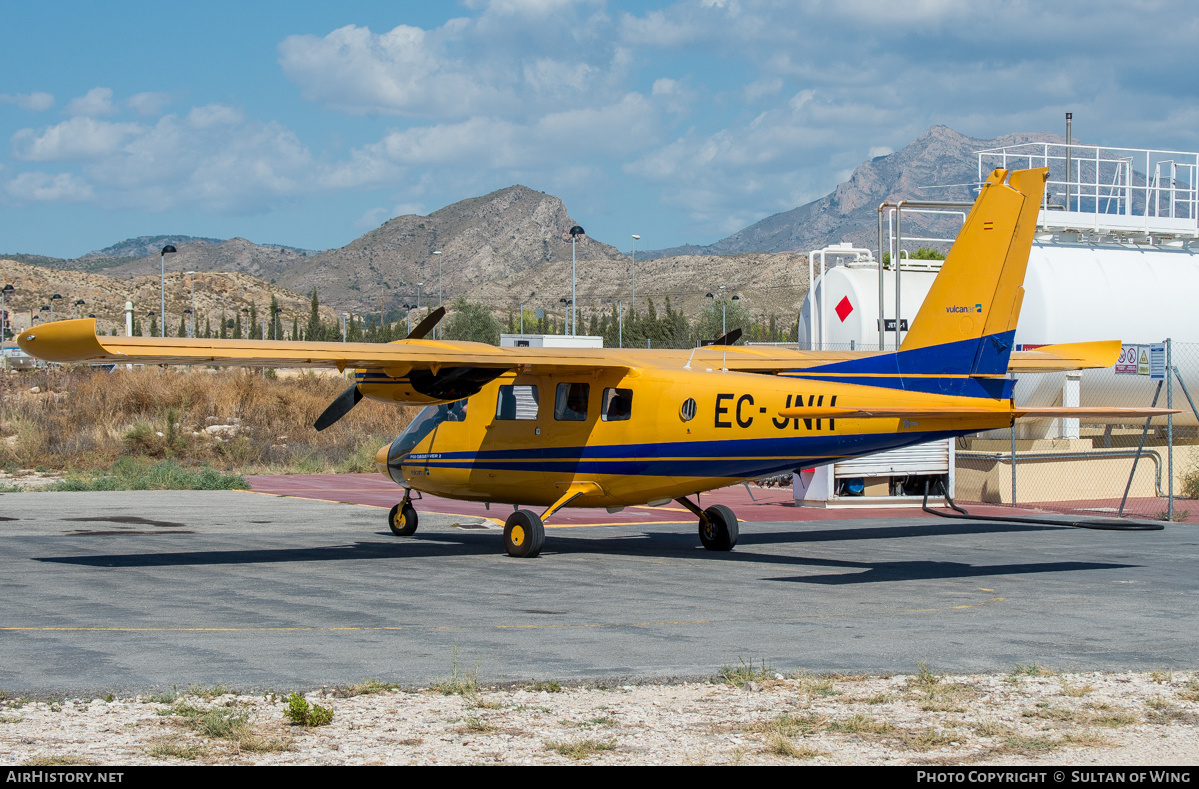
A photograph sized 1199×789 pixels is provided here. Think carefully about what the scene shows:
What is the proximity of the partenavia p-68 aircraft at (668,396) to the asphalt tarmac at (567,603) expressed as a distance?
1248 mm

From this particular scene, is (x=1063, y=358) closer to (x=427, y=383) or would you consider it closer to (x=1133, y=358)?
(x=1133, y=358)

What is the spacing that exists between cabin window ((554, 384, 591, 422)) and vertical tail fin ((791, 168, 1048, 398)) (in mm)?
4616

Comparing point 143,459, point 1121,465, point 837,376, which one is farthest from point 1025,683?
point 143,459

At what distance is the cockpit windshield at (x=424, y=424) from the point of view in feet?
Result: 63.9

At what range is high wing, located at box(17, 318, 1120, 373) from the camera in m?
13.7

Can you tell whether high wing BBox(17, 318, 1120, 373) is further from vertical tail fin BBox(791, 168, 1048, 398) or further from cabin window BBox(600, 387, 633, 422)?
vertical tail fin BBox(791, 168, 1048, 398)

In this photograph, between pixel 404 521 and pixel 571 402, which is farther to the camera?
pixel 404 521

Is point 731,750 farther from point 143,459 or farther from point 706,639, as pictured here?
point 143,459

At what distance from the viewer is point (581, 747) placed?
277 inches

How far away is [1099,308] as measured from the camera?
2591cm

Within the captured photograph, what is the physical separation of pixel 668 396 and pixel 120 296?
14764cm

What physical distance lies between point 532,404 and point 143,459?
21.7 meters

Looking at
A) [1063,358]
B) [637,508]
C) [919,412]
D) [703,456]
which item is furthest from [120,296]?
[919,412]

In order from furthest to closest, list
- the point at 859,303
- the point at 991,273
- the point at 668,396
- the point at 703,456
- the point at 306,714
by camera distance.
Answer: the point at 859,303 → the point at 668,396 → the point at 703,456 → the point at 991,273 → the point at 306,714
